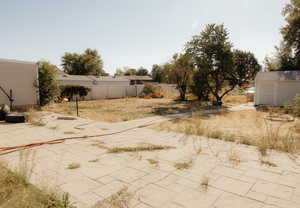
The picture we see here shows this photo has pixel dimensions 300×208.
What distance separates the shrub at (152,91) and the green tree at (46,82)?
12737mm

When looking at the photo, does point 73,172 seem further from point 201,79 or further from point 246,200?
point 201,79

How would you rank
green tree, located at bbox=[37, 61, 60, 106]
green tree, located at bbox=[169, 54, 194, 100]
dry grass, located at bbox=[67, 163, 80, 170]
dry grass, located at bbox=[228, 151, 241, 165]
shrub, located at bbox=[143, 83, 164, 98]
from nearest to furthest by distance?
dry grass, located at bbox=[67, 163, 80, 170]
dry grass, located at bbox=[228, 151, 241, 165]
green tree, located at bbox=[37, 61, 60, 106]
green tree, located at bbox=[169, 54, 194, 100]
shrub, located at bbox=[143, 83, 164, 98]

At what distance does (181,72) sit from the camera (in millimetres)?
19109

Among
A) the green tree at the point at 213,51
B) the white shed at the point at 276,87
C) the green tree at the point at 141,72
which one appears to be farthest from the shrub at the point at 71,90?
the green tree at the point at 141,72

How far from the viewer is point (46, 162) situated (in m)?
3.47

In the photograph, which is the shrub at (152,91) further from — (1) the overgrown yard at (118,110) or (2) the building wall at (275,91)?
(2) the building wall at (275,91)

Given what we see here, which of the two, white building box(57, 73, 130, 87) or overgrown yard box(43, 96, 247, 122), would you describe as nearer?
overgrown yard box(43, 96, 247, 122)

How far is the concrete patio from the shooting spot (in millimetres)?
2285

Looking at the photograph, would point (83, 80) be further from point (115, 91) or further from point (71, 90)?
point (71, 90)

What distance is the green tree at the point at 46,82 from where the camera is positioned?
38.5 ft

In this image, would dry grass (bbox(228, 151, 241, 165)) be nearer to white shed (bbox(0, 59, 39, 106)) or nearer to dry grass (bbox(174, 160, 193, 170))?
dry grass (bbox(174, 160, 193, 170))

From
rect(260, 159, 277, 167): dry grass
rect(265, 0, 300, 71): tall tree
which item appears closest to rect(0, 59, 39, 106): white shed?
rect(260, 159, 277, 167): dry grass

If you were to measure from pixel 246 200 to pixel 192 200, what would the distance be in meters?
0.67

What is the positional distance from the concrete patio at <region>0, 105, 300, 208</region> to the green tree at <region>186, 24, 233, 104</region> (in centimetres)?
1088
